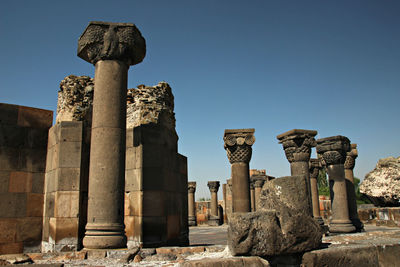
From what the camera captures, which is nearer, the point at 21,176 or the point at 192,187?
the point at 21,176

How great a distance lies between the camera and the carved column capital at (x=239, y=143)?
1177cm

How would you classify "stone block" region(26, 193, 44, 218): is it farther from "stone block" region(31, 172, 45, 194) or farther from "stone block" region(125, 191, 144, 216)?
"stone block" region(125, 191, 144, 216)

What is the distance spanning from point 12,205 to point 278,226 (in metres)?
5.67

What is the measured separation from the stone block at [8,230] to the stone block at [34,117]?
2.08 m

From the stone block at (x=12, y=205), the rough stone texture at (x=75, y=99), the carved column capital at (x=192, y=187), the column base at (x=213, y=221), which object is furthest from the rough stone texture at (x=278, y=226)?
the column base at (x=213, y=221)

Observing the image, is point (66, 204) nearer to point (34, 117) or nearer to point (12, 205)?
point (12, 205)

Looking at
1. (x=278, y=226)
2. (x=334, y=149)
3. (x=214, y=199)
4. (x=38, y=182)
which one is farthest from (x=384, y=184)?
(x=38, y=182)

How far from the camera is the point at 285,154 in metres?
12.5

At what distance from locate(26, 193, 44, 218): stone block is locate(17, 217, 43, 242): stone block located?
93mm

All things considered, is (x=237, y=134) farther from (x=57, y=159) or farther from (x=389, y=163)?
(x=389, y=163)

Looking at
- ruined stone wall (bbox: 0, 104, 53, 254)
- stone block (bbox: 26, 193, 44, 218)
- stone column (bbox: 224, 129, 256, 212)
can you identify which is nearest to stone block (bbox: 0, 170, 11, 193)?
ruined stone wall (bbox: 0, 104, 53, 254)

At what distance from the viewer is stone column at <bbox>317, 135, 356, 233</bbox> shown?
445 inches

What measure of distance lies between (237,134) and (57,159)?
6707 millimetres

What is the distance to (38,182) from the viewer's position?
23.8ft
